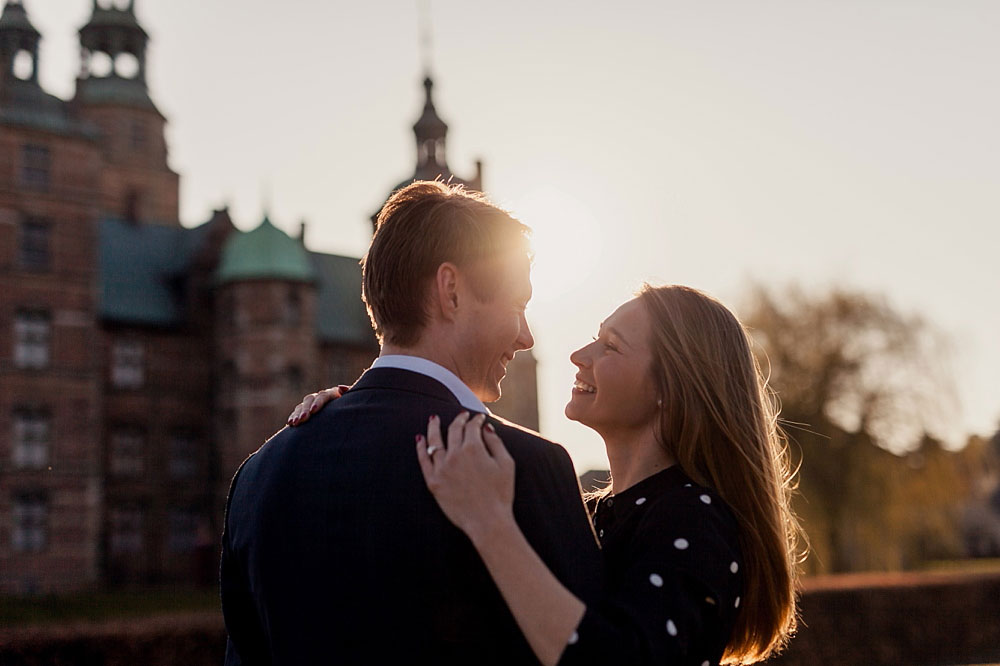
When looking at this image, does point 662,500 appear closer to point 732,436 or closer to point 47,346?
point 732,436

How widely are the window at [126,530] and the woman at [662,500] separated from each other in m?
37.2

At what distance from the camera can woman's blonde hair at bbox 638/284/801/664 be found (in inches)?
134

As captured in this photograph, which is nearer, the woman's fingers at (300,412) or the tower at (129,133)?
A: the woman's fingers at (300,412)

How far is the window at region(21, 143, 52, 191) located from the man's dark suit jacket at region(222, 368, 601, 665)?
36728 mm

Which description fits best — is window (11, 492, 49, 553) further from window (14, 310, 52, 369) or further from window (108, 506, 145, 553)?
window (14, 310, 52, 369)

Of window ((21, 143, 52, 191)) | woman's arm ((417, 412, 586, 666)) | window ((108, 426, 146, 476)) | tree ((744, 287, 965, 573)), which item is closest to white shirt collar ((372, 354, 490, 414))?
woman's arm ((417, 412, 586, 666))

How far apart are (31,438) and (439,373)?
35849 mm

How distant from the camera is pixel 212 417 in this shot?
40406 mm

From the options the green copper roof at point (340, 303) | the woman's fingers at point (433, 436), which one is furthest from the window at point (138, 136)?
the woman's fingers at point (433, 436)

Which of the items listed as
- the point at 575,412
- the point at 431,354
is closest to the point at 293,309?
the point at 575,412

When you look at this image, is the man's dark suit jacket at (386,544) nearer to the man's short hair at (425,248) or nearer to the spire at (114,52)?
the man's short hair at (425,248)

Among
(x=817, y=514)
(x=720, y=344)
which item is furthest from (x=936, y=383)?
(x=720, y=344)

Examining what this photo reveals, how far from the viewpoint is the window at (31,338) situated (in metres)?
35.3

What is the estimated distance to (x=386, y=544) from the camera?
2.56 meters
